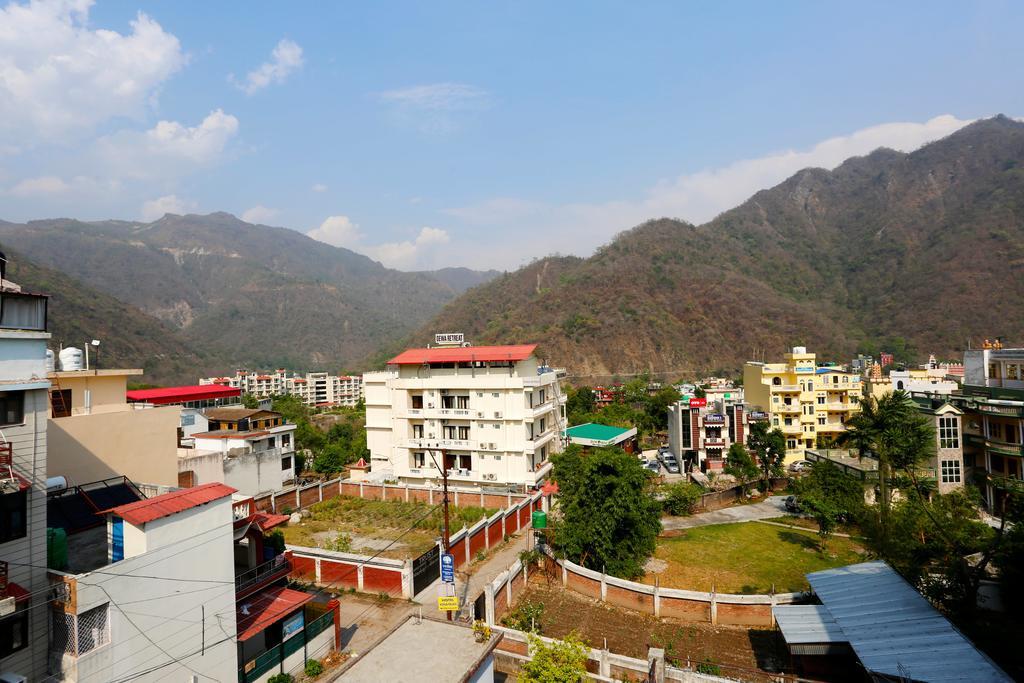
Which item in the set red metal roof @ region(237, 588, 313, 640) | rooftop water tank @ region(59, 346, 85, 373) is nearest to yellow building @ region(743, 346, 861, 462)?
red metal roof @ region(237, 588, 313, 640)

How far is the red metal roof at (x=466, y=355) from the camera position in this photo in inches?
1199

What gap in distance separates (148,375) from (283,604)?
331 feet

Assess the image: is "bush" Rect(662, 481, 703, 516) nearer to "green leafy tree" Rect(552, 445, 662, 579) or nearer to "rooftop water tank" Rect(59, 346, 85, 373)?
"green leafy tree" Rect(552, 445, 662, 579)

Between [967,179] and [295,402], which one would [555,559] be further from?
[967,179]

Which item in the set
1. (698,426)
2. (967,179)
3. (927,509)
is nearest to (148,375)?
(698,426)

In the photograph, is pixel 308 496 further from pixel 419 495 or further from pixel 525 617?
pixel 525 617

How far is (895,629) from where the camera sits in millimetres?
12305

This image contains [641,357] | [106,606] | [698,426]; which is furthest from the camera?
[641,357]

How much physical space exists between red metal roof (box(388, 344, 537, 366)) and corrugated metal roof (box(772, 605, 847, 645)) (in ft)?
59.4

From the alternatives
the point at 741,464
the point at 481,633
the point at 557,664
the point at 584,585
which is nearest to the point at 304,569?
the point at 481,633

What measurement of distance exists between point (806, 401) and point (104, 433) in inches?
1607

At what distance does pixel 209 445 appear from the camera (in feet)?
98.6

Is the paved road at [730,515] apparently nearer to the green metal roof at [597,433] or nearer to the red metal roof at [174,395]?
the green metal roof at [597,433]

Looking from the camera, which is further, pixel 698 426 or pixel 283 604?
pixel 698 426
